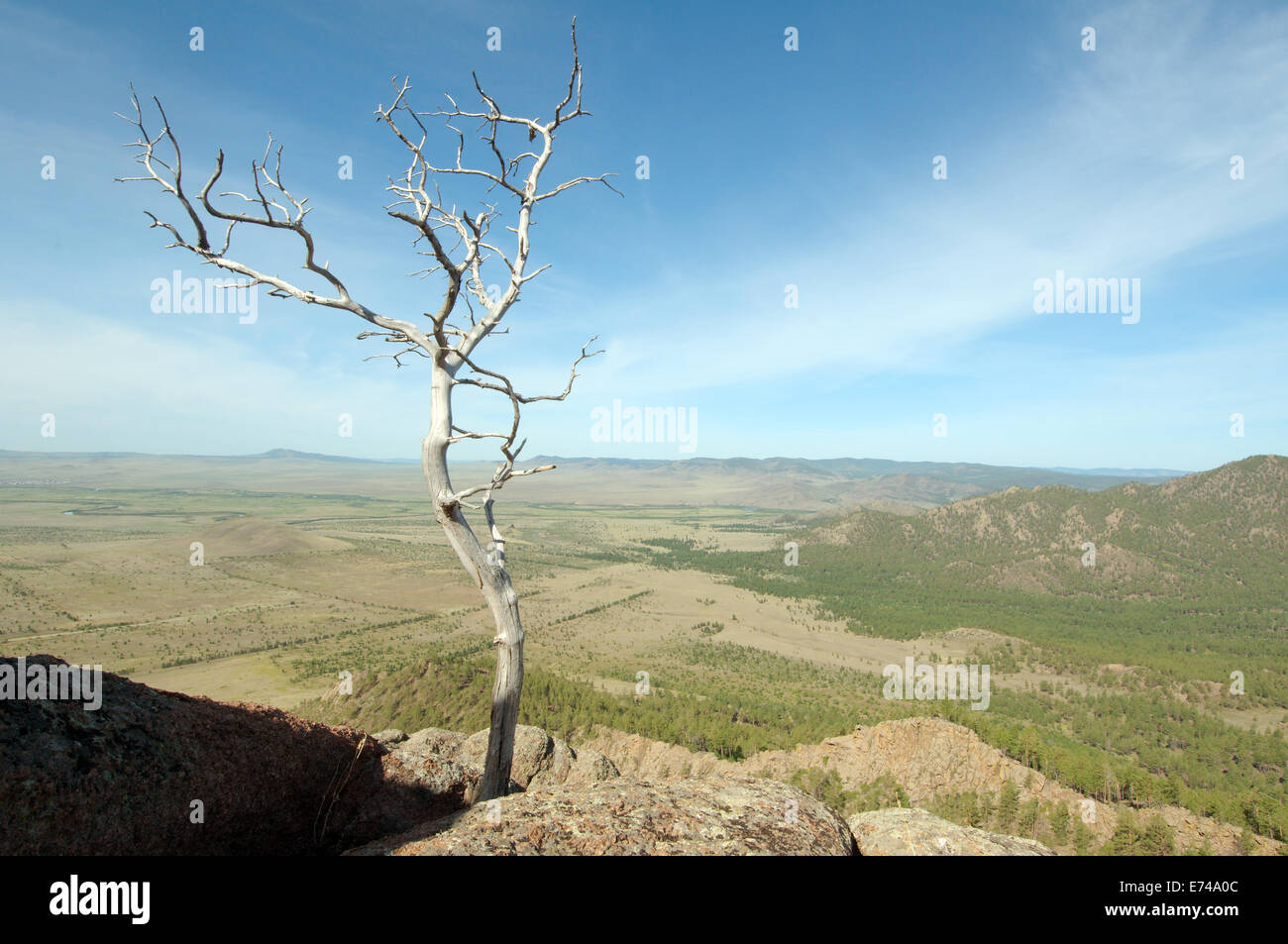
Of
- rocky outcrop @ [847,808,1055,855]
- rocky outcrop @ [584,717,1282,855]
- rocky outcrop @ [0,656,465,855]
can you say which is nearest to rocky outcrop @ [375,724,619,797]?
rocky outcrop @ [0,656,465,855]

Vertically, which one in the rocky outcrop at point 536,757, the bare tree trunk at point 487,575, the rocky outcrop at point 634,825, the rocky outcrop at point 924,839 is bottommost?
the rocky outcrop at point 536,757

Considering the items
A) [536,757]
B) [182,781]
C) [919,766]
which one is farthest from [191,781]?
[919,766]

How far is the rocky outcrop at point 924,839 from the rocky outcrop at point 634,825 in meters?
0.81

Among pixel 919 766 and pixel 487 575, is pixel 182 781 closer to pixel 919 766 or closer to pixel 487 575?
pixel 487 575

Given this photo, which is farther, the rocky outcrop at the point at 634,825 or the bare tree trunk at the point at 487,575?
the bare tree trunk at the point at 487,575

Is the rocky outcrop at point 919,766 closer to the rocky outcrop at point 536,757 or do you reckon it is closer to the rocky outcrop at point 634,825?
the rocky outcrop at point 536,757

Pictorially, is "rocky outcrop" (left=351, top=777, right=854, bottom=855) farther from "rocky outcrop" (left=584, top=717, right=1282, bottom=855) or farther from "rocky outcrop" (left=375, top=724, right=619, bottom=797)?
"rocky outcrop" (left=584, top=717, right=1282, bottom=855)

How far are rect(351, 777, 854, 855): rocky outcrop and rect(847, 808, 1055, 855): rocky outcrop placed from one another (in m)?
→ 0.81

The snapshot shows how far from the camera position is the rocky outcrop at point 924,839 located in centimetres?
657

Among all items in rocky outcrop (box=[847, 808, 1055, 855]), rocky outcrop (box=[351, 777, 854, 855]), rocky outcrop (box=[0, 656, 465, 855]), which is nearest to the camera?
rocky outcrop (box=[0, 656, 465, 855])

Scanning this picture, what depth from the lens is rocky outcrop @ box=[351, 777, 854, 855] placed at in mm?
4809

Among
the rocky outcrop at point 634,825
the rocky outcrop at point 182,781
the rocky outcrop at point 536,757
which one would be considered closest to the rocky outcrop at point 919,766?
the rocky outcrop at point 536,757

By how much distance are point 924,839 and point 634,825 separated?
156 inches
